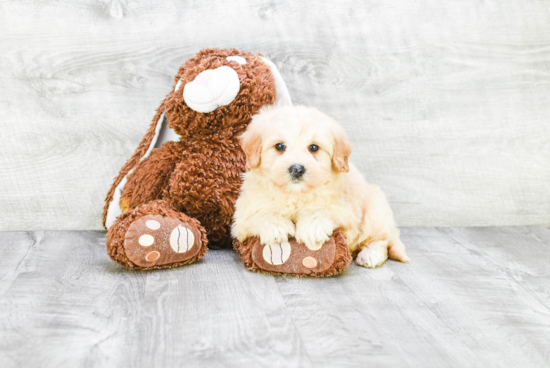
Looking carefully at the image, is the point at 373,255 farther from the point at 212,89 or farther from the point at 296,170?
the point at 212,89

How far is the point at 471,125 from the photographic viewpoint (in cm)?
199

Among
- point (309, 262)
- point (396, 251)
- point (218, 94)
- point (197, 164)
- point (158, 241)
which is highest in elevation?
point (218, 94)

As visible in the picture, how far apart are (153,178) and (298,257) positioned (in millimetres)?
514

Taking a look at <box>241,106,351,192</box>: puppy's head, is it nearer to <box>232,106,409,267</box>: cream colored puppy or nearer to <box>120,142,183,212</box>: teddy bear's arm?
<box>232,106,409,267</box>: cream colored puppy

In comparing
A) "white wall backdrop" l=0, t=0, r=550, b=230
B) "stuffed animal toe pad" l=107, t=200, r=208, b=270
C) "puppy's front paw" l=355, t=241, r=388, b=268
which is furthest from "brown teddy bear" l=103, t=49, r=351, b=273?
"white wall backdrop" l=0, t=0, r=550, b=230

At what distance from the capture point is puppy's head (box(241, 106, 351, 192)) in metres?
1.26

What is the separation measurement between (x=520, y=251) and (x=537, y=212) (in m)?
0.47

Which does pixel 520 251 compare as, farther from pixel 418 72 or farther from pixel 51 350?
pixel 51 350

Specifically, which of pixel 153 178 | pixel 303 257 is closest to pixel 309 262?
pixel 303 257

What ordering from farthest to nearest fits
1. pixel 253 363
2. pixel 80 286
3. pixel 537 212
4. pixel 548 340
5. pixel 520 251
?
pixel 537 212 < pixel 520 251 < pixel 80 286 < pixel 548 340 < pixel 253 363

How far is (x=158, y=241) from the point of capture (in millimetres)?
1334

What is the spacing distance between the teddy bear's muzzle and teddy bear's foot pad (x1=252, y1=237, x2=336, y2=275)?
42cm

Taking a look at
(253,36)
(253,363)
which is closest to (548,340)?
(253,363)

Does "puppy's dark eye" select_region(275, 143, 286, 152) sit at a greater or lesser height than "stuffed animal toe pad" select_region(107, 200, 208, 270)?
greater
